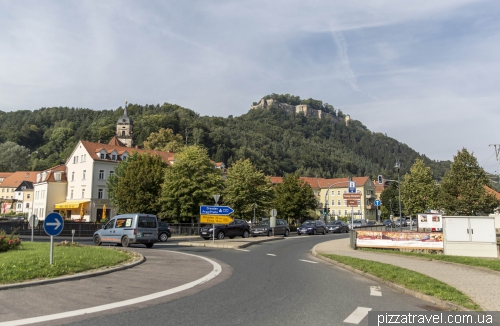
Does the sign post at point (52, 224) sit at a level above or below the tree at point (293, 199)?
below

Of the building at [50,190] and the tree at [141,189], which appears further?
the building at [50,190]

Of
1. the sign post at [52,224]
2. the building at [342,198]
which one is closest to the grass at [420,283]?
the sign post at [52,224]

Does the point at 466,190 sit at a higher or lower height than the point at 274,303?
higher

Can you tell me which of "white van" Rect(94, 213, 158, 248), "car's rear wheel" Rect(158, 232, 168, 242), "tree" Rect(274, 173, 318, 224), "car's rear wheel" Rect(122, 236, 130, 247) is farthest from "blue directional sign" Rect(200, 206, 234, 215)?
"tree" Rect(274, 173, 318, 224)

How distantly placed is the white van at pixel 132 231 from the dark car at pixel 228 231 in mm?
9073

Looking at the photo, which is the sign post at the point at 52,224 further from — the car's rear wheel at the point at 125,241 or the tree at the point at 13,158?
the tree at the point at 13,158

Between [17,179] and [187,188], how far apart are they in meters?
95.0

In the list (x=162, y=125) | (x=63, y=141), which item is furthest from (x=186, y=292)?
(x=63, y=141)

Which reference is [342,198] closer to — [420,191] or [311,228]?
[420,191]

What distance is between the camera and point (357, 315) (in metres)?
7.66

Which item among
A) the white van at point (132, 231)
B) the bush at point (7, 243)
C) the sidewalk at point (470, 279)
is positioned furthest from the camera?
the white van at point (132, 231)

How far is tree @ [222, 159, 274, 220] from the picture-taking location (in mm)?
51188

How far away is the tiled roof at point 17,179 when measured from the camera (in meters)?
117

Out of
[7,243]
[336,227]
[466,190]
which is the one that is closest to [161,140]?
[336,227]
